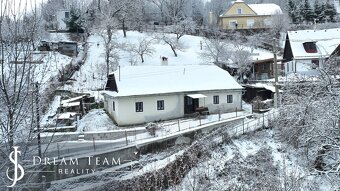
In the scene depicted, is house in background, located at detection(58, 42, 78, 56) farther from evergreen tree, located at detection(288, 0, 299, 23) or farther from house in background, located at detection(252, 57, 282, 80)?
evergreen tree, located at detection(288, 0, 299, 23)

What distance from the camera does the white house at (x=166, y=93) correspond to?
2230 centimetres

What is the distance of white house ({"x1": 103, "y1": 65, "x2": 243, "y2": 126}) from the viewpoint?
2230 centimetres

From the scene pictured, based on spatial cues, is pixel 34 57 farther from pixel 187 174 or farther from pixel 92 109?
pixel 92 109

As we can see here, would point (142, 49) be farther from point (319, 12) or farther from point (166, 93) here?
point (319, 12)

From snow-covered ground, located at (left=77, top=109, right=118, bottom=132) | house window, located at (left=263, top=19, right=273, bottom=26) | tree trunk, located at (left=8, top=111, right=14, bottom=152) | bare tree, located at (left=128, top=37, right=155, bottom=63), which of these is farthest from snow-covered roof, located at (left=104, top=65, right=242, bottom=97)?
house window, located at (left=263, top=19, right=273, bottom=26)

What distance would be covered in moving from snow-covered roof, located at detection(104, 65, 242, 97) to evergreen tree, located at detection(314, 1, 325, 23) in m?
33.9

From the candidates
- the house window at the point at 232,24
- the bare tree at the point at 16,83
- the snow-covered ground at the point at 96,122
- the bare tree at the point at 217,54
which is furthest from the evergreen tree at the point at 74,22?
the bare tree at the point at 16,83

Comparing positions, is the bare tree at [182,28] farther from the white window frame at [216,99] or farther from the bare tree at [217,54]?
the white window frame at [216,99]

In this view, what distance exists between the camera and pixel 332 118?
13.7 m

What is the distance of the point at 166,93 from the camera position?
23.1 metres

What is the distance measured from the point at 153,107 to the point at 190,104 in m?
2.93

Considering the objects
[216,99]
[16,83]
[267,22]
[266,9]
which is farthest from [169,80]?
[266,9]

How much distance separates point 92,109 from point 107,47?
10.7 metres

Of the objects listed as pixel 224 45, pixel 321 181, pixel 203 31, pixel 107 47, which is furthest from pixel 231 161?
pixel 203 31
